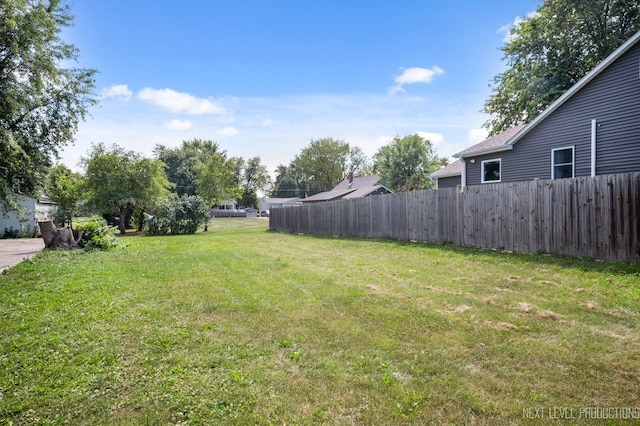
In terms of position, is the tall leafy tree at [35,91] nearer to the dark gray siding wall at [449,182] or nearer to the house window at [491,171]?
the house window at [491,171]

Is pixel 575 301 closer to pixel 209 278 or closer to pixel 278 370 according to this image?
pixel 278 370

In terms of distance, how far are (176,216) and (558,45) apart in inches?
986

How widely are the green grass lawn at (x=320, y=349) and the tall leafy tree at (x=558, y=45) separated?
17415mm

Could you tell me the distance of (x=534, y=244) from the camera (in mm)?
7539

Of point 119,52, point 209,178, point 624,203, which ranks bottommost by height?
point 624,203

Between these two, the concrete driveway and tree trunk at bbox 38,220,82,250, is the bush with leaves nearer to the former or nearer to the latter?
the concrete driveway

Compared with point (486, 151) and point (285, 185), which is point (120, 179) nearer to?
point (486, 151)

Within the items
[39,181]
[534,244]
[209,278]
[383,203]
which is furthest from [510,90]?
[39,181]

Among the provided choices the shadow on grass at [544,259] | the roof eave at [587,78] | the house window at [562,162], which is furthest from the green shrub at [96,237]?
the house window at [562,162]

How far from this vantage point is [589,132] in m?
10.7

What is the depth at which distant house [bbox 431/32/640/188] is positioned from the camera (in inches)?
383

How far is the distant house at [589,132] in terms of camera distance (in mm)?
9719

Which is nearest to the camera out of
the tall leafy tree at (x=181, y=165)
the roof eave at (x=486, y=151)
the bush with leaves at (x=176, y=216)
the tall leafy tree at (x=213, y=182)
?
the roof eave at (x=486, y=151)

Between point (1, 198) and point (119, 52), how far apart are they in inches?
279
